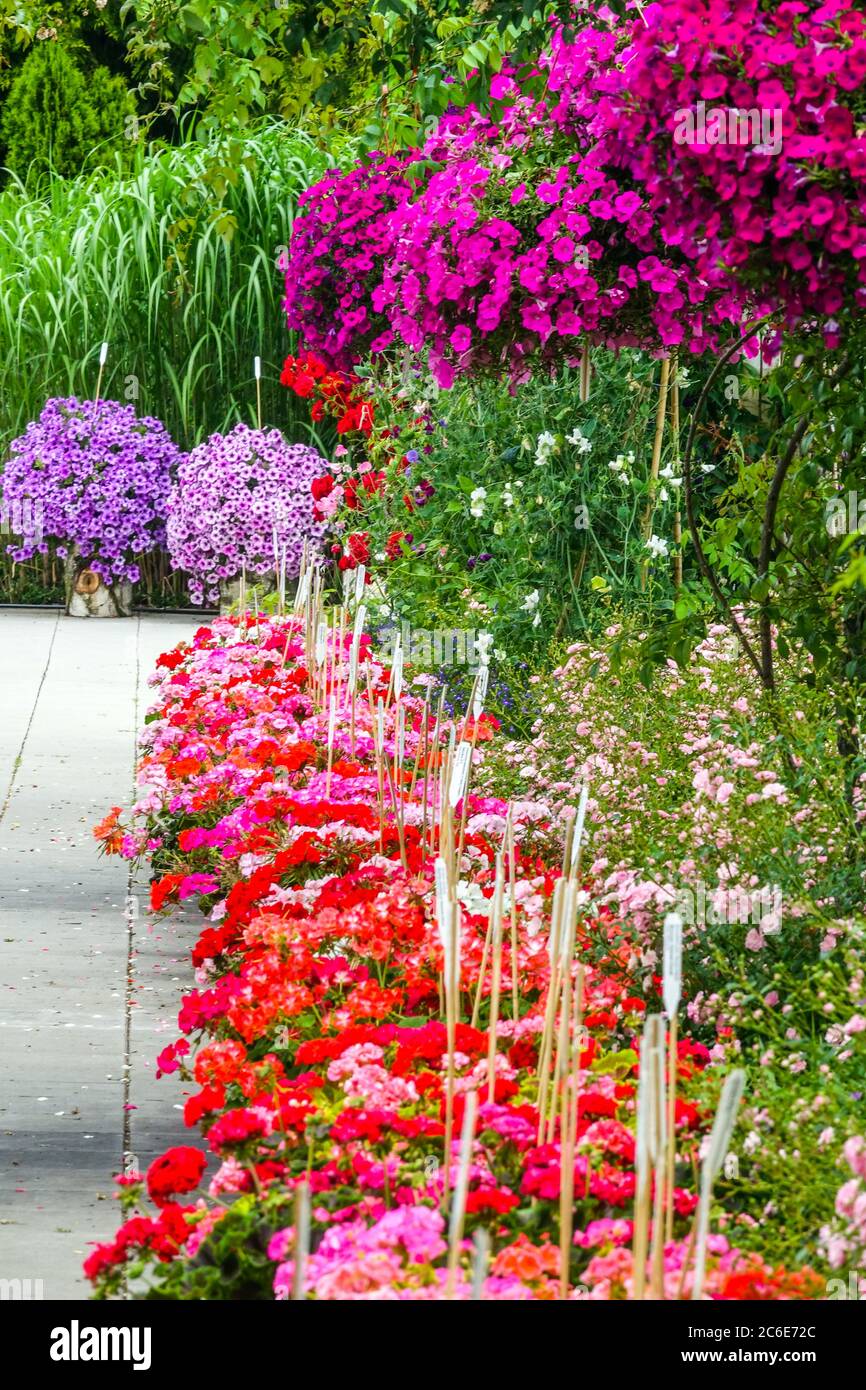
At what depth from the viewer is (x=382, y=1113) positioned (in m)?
2.36

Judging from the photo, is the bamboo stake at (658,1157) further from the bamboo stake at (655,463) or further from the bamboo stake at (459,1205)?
the bamboo stake at (655,463)

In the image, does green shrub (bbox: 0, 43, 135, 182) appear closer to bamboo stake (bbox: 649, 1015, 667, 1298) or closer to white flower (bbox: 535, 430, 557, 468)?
white flower (bbox: 535, 430, 557, 468)

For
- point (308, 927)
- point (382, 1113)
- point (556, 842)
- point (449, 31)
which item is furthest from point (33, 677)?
point (382, 1113)

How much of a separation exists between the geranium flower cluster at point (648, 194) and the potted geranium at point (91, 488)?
508cm

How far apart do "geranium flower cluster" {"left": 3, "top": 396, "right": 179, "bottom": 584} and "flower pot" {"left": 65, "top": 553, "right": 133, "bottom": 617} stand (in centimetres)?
6

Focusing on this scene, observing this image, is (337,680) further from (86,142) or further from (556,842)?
(86,142)

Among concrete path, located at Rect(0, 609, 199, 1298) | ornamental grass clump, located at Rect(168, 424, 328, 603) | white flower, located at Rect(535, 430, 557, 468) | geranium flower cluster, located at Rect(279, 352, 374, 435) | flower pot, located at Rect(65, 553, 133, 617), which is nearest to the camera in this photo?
concrete path, located at Rect(0, 609, 199, 1298)

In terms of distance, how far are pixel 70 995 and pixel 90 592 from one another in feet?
20.7

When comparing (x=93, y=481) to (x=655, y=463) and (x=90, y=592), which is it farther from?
(x=655, y=463)

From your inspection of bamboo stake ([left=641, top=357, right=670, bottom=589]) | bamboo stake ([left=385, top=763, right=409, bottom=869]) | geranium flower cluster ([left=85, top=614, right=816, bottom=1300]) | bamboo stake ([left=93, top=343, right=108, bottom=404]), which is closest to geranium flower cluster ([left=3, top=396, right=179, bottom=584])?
bamboo stake ([left=93, top=343, right=108, bottom=404])

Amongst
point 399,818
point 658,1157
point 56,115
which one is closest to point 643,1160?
point 658,1157

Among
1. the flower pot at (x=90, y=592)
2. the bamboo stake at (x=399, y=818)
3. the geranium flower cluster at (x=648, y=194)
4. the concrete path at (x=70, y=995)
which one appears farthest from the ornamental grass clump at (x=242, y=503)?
the bamboo stake at (x=399, y=818)

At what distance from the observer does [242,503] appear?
9.54 m

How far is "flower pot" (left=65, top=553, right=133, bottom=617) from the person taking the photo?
33.2ft
